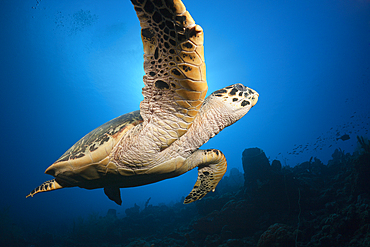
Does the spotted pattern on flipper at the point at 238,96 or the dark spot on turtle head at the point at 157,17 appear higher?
the dark spot on turtle head at the point at 157,17

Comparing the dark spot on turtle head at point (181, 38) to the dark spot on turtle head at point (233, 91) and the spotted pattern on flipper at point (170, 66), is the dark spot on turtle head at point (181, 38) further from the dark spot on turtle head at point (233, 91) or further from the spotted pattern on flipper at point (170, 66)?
the dark spot on turtle head at point (233, 91)

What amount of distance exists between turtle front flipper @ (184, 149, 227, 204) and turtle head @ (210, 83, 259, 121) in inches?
25.2

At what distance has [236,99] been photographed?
1694mm

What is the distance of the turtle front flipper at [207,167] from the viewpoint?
190 cm

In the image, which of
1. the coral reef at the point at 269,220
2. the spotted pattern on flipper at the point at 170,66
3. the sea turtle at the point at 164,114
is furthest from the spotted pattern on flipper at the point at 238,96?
the coral reef at the point at 269,220

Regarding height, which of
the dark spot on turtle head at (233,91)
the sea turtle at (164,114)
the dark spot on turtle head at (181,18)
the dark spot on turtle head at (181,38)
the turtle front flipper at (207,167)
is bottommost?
the turtle front flipper at (207,167)

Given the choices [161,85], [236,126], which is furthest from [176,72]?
[236,126]

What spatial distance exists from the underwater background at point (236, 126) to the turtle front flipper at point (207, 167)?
2198 mm

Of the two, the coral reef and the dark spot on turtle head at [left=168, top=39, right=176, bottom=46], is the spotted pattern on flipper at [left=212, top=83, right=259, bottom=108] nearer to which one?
the dark spot on turtle head at [left=168, top=39, right=176, bottom=46]

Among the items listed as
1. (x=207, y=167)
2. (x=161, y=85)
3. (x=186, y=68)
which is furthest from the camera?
(x=207, y=167)

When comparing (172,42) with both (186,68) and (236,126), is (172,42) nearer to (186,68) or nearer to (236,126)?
(186,68)

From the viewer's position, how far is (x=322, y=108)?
28516 millimetres

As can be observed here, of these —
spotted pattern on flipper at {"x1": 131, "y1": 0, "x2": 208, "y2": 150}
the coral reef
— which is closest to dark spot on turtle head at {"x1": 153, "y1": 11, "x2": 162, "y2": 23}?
spotted pattern on flipper at {"x1": 131, "y1": 0, "x2": 208, "y2": 150}

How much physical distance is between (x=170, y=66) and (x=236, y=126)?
4104 cm
